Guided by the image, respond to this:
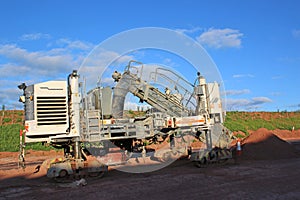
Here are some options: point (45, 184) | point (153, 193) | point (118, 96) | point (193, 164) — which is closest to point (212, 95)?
point (193, 164)

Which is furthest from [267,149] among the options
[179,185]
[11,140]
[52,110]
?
[11,140]

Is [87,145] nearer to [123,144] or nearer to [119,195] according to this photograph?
[123,144]

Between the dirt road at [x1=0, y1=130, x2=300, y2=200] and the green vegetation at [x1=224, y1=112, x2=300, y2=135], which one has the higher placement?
the green vegetation at [x1=224, y1=112, x2=300, y2=135]

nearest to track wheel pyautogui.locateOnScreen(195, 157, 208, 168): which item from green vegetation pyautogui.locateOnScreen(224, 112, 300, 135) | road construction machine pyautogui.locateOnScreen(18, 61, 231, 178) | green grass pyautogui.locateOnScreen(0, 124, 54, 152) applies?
road construction machine pyautogui.locateOnScreen(18, 61, 231, 178)

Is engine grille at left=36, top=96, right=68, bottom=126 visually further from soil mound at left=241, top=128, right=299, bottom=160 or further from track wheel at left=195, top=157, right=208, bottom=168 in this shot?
soil mound at left=241, top=128, right=299, bottom=160

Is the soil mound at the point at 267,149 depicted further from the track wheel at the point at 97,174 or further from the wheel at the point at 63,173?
the wheel at the point at 63,173

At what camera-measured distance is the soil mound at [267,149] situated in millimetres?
13952

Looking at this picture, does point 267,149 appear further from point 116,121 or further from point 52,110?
point 52,110

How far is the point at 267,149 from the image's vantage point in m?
14.5

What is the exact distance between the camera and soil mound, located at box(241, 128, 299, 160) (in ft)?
45.8

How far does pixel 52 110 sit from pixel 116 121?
2478 mm

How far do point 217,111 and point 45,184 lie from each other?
7.43 m

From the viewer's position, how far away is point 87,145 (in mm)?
10797

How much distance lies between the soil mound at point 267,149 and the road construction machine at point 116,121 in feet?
6.47
